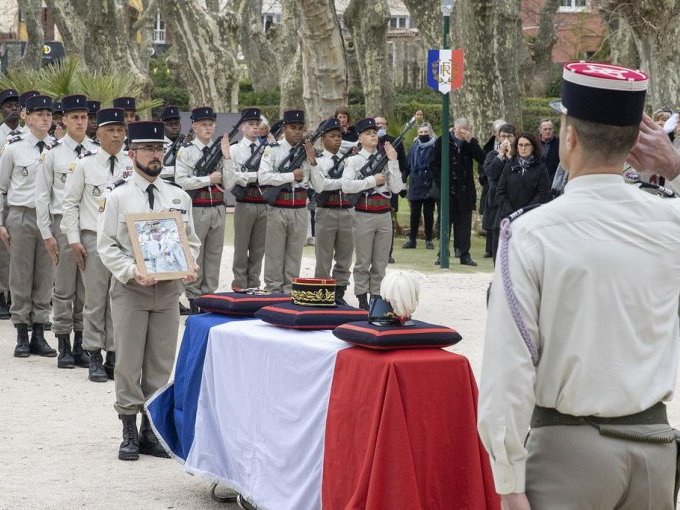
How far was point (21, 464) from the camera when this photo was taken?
8.02 metres

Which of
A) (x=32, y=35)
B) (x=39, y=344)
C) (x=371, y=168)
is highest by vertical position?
(x=32, y=35)

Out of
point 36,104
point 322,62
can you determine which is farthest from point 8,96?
point 322,62

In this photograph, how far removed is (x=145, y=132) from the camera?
8414 millimetres

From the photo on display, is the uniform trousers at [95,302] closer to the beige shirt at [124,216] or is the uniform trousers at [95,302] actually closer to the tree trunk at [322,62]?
the beige shirt at [124,216]

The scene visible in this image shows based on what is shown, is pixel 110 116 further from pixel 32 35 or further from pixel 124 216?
pixel 32 35

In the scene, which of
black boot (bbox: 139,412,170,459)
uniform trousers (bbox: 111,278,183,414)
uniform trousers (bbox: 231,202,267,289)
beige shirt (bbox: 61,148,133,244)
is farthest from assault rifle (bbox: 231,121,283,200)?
black boot (bbox: 139,412,170,459)

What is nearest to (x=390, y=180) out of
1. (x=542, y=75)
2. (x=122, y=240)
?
(x=122, y=240)

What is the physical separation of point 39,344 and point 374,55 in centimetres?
2197

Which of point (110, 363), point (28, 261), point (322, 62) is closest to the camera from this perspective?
point (110, 363)

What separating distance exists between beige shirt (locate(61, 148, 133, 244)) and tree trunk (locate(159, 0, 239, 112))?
19.3 m

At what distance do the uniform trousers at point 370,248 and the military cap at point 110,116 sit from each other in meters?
4.82

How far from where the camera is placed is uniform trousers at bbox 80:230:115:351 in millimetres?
10781

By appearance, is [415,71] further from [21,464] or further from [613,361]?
[613,361]

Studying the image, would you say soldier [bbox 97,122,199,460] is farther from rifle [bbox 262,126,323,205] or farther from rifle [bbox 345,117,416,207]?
rifle [bbox 262,126,323,205]
